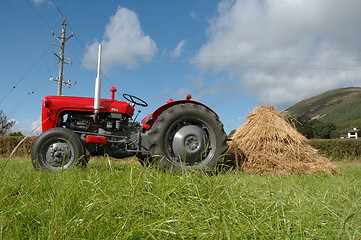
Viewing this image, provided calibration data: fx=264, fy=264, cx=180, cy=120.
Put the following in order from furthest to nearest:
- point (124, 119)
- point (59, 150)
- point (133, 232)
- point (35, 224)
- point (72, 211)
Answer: point (124, 119), point (59, 150), point (72, 211), point (35, 224), point (133, 232)

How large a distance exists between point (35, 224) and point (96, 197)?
1.39 ft

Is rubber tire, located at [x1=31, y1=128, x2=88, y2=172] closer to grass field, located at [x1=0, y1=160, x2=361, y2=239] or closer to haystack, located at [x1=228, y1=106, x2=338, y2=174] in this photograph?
grass field, located at [x1=0, y1=160, x2=361, y2=239]

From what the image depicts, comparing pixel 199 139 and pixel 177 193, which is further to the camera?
pixel 199 139

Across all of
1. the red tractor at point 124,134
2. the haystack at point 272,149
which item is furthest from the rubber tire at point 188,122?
the haystack at point 272,149

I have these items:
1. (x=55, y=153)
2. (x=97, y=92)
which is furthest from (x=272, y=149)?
(x=55, y=153)

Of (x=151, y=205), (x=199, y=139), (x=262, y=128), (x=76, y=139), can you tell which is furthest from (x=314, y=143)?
(x=151, y=205)

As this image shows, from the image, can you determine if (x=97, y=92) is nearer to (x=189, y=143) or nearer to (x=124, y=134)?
(x=124, y=134)

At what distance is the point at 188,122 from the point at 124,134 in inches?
41.4

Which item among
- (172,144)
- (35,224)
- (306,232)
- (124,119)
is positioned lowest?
(306,232)

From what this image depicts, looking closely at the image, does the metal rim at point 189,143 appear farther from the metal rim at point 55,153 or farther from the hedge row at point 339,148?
the hedge row at point 339,148

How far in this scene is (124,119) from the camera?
14.3 ft

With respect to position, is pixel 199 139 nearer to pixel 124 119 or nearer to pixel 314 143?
pixel 124 119

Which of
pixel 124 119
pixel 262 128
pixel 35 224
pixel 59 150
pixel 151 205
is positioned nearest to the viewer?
pixel 35 224

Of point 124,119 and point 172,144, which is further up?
point 124,119
